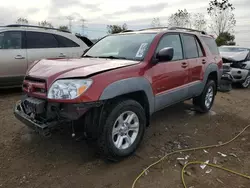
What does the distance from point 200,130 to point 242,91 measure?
5358mm

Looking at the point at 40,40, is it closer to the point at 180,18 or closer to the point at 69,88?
the point at 69,88

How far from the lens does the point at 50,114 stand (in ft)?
9.09

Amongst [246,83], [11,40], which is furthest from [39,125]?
[246,83]

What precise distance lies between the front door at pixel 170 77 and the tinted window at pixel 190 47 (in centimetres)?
20

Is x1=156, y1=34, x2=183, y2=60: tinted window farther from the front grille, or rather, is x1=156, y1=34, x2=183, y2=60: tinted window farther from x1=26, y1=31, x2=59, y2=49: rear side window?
x1=26, y1=31, x2=59, y2=49: rear side window

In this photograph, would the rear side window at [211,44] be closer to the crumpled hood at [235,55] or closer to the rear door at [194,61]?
the rear door at [194,61]

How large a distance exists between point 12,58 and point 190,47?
4.22m

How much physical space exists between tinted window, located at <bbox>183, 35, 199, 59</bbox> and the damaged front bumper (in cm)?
247

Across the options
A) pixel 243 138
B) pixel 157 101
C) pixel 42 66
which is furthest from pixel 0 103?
pixel 243 138

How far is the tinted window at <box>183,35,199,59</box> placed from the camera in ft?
14.6

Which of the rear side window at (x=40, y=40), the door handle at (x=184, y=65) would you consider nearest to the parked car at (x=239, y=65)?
the door handle at (x=184, y=65)

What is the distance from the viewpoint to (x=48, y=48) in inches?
251

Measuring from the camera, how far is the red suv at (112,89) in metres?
2.67

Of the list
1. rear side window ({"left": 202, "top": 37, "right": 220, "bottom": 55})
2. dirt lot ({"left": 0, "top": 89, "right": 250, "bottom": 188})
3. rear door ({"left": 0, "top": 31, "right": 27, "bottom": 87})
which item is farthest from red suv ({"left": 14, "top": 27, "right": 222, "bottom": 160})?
rear door ({"left": 0, "top": 31, "right": 27, "bottom": 87})
